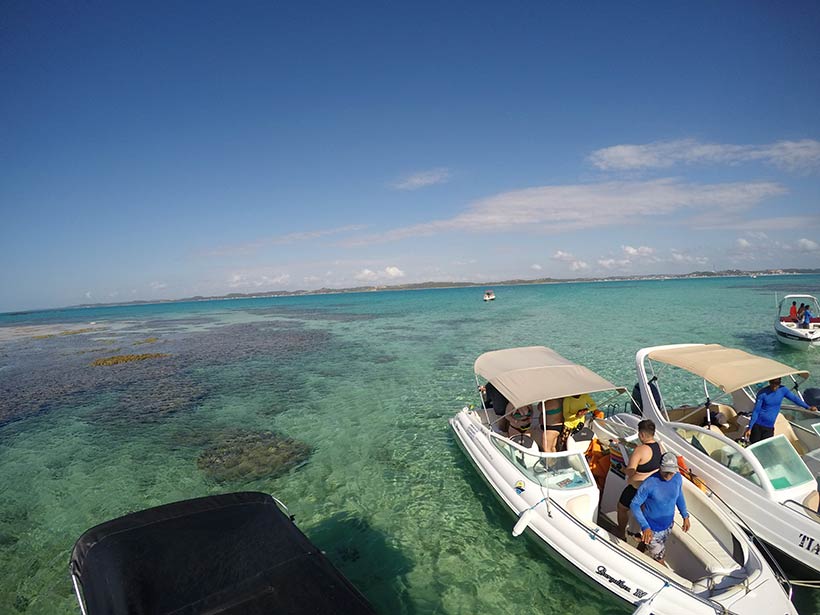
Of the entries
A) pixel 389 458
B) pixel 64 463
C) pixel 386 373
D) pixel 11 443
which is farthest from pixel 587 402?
pixel 11 443

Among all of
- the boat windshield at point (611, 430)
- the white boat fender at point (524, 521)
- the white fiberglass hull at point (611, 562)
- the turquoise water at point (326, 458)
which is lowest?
the turquoise water at point (326, 458)

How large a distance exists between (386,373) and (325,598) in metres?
17.5

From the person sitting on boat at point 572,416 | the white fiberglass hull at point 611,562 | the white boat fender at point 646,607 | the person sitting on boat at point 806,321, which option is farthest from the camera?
the person sitting on boat at point 806,321

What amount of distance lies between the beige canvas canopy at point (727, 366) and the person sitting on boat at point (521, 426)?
12.2 feet

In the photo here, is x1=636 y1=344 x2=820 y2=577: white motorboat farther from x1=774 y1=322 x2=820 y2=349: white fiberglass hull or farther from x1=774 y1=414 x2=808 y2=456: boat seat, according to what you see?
x1=774 y1=322 x2=820 y2=349: white fiberglass hull

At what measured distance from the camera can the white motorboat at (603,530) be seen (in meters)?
4.68

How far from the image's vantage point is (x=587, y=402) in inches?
350

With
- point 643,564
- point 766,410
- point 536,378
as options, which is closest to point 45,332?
point 536,378

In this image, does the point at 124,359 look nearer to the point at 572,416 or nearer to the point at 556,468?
the point at 572,416

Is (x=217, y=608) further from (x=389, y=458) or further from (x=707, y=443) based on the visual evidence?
(x=707, y=443)

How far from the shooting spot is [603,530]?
19.5ft

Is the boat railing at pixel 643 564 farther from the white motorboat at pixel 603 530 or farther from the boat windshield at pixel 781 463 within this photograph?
the boat windshield at pixel 781 463

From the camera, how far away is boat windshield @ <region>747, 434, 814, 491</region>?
6.23 metres

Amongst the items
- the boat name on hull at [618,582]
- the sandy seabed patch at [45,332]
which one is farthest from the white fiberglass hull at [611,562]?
the sandy seabed patch at [45,332]
